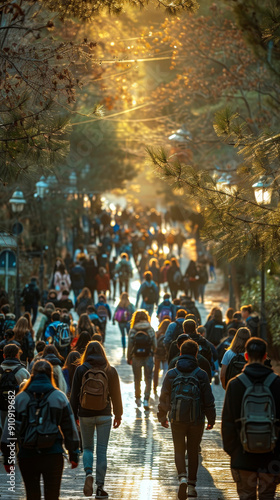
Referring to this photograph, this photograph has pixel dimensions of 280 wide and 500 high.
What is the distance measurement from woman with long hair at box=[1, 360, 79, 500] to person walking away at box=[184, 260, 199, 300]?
2259 cm

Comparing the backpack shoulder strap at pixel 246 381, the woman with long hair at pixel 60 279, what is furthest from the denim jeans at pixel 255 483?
the woman with long hair at pixel 60 279

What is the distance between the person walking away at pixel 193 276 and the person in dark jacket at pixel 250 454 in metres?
22.8

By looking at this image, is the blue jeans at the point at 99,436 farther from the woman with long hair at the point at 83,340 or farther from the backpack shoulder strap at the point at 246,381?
the woman with long hair at the point at 83,340

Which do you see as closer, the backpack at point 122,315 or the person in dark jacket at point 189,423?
the person in dark jacket at point 189,423

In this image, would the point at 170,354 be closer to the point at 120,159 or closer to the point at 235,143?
the point at 235,143

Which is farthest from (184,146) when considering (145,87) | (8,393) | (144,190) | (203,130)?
(144,190)

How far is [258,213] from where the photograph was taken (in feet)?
33.5

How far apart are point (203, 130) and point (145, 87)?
21.9ft

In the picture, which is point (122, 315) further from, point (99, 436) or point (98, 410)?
point (98, 410)

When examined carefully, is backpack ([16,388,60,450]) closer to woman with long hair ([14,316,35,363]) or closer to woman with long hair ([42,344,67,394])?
woman with long hair ([42,344,67,394])

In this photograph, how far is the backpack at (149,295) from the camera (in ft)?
70.0

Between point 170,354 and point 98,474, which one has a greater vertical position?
point 170,354

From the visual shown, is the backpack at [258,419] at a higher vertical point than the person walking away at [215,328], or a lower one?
lower

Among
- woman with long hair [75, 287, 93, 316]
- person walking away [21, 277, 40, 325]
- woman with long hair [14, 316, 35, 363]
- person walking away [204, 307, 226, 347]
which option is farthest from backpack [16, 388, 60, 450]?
person walking away [21, 277, 40, 325]
